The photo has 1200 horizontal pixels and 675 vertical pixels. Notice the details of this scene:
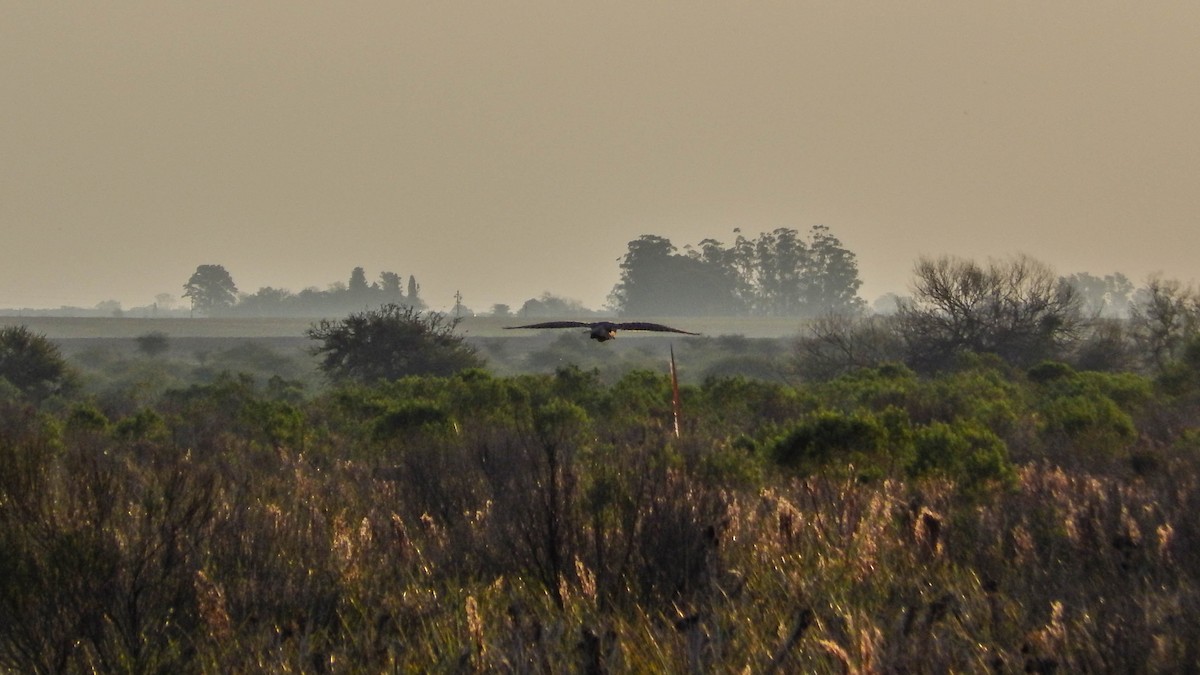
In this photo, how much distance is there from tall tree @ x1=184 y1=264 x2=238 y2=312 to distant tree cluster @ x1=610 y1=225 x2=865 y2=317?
70041 mm

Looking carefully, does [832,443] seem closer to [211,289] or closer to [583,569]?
[583,569]

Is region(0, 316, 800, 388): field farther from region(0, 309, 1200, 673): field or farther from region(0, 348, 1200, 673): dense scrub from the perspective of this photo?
region(0, 348, 1200, 673): dense scrub

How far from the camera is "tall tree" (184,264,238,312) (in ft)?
620

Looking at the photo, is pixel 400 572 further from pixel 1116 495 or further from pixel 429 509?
pixel 1116 495

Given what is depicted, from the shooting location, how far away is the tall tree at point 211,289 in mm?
189125

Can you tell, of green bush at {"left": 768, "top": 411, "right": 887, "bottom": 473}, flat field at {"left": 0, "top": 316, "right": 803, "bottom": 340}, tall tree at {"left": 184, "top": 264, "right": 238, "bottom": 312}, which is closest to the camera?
green bush at {"left": 768, "top": 411, "right": 887, "bottom": 473}

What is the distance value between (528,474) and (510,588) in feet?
5.92

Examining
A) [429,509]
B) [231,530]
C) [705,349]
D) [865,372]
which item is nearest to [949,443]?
[429,509]

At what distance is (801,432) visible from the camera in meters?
14.6

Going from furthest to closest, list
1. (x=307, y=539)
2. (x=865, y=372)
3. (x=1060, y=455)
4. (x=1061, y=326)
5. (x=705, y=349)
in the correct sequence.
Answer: (x=705, y=349) < (x=1061, y=326) < (x=865, y=372) < (x=1060, y=455) < (x=307, y=539)

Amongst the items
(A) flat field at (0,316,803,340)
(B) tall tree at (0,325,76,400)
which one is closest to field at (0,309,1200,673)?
(B) tall tree at (0,325,76,400)

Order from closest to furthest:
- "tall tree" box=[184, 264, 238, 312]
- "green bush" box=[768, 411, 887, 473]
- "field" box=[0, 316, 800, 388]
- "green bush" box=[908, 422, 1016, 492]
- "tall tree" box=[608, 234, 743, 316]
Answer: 1. "green bush" box=[908, 422, 1016, 492]
2. "green bush" box=[768, 411, 887, 473]
3. "field" box=[0, 316, 800, 388]
4. "tall tree" box=[608, 234, 743, 316]
5. "tall tree" box=[184, 264, 238, 312]

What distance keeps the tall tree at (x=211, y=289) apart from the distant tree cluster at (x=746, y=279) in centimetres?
7004

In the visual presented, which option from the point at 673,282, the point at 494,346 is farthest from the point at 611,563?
the point at 673,282
